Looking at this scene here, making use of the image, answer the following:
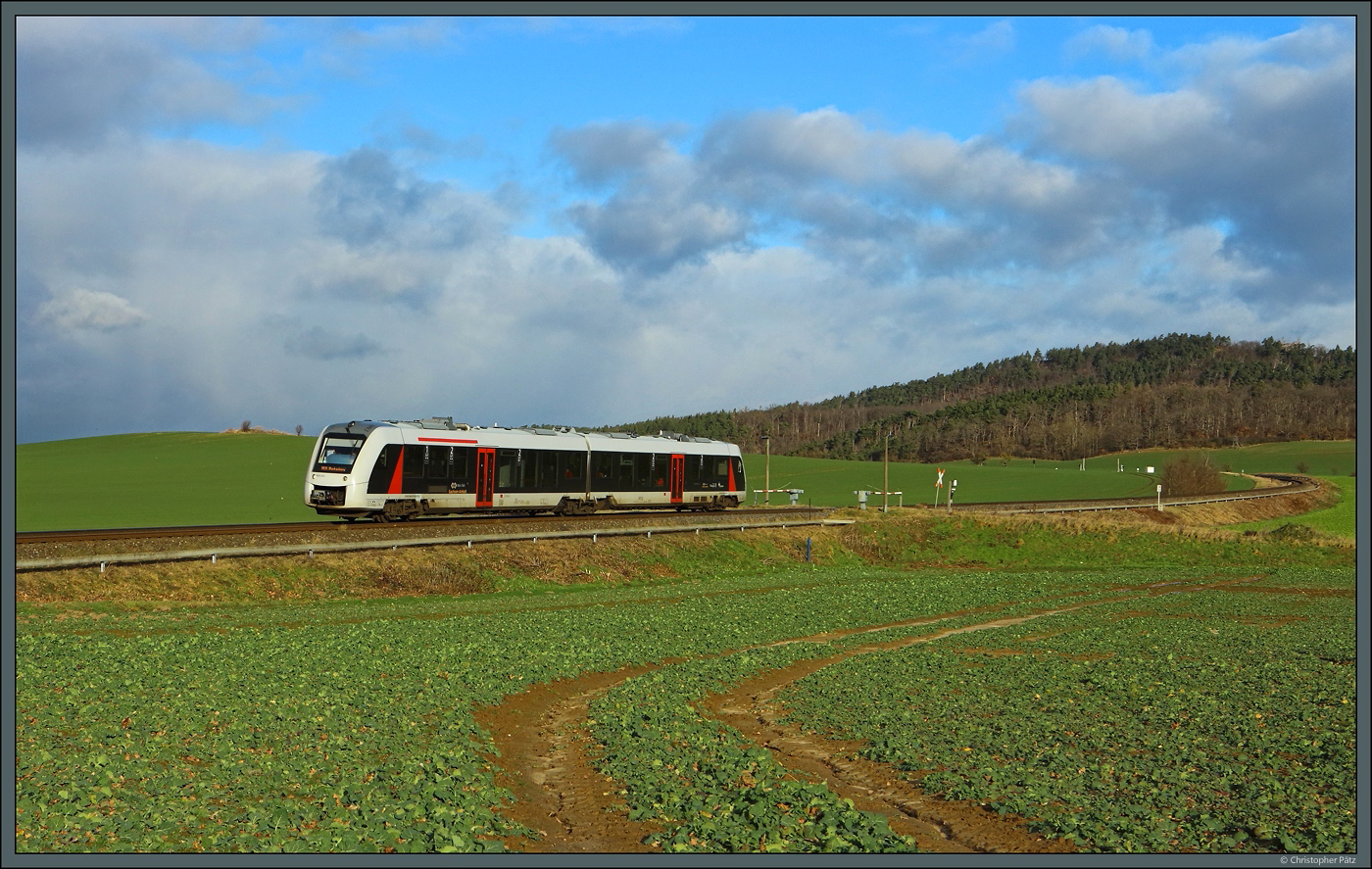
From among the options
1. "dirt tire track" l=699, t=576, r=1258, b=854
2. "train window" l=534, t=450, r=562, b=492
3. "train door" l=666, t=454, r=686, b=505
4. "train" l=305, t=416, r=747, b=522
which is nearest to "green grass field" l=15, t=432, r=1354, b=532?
"train" l=305, t=416, r=747, b=522

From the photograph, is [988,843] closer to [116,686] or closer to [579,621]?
[116,686]

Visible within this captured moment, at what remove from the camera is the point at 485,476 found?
39969mm

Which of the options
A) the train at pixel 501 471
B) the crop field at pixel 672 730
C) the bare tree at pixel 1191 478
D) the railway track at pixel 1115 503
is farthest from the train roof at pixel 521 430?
the bare tree at pixel 1191 478

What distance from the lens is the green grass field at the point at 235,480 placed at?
6272cm

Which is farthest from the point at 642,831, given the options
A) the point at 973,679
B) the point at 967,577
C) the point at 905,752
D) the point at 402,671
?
the point at 967,577

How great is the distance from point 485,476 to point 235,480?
53511 mm

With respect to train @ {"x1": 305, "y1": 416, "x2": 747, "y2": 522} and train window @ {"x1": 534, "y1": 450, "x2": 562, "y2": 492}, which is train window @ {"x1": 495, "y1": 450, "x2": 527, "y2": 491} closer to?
train @ {"x1": 305, "y1": 416, "x2": 747, "y2": 522}

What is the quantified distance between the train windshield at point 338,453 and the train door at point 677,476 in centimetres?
1809

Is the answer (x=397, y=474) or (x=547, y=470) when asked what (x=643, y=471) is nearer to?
(x=547, y=470)

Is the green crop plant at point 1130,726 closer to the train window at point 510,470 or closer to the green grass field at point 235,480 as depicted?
the train window at point 510,470

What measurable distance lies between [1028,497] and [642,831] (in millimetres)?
89352

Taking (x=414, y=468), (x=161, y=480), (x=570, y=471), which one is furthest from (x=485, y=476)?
(x=161, y=480)

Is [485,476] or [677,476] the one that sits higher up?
[485,476]

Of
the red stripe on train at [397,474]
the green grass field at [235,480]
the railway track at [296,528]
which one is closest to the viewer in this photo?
the railway track at [296,528]
